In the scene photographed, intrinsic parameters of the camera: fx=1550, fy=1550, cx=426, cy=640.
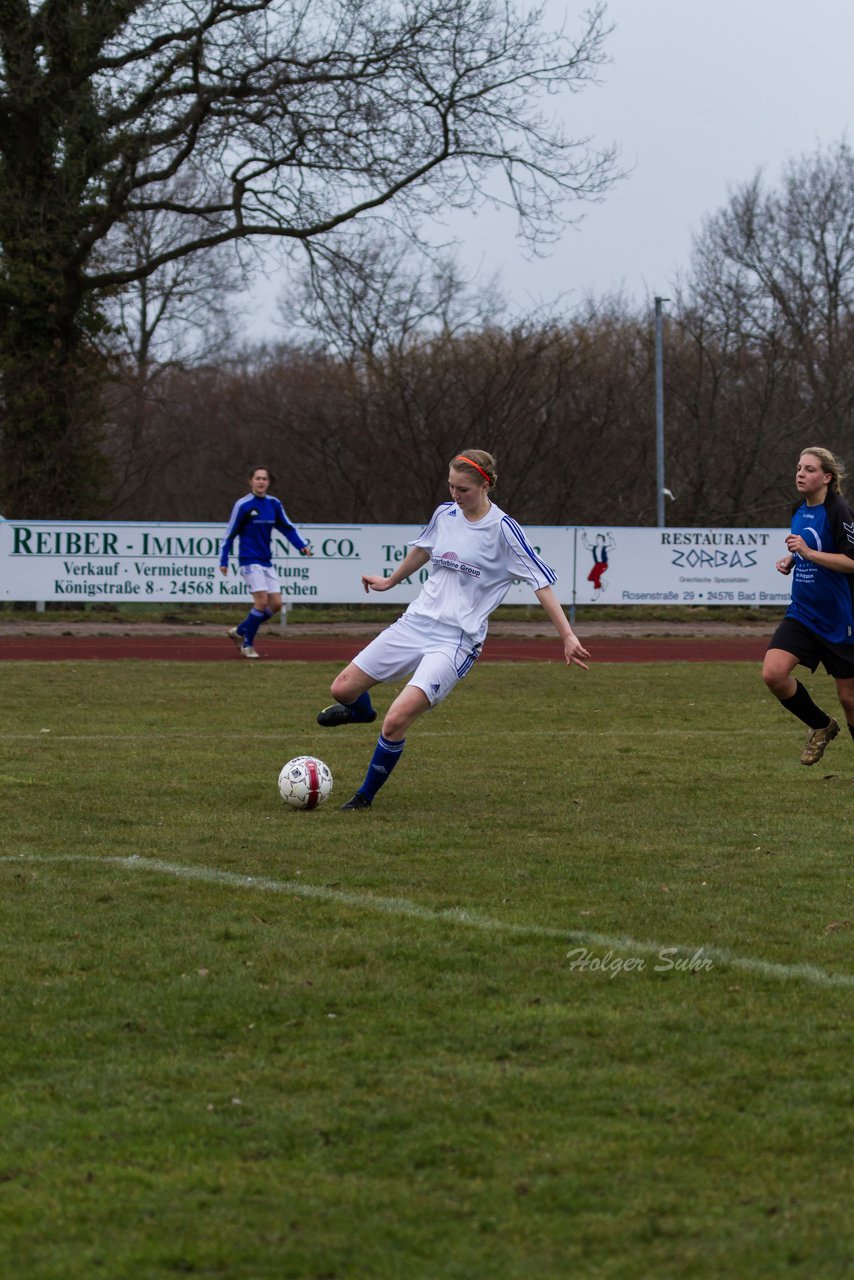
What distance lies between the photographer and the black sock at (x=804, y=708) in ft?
31.6

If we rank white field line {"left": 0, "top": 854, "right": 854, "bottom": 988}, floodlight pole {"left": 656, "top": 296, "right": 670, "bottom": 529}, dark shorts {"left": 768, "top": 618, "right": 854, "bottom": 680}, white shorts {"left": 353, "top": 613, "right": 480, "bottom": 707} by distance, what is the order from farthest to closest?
floodlight pole {"left": 656, "top": 296, "right": 670, "bottom": 529} < dark shorts {"left": 768, "top": 618, "right": 854, "bottom": 680} < white shorts {"left": 353, "top": 613, "right": 480, "bottom": 707} < white field line {"left": 0, "top": 854, "right": 854, "bottom": 988}

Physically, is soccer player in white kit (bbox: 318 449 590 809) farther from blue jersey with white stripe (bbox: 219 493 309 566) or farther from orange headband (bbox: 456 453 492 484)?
blue jersey with white stripe (bbox: 219 493 309 566)

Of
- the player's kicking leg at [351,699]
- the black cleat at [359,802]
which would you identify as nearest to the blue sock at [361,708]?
the player's kicking leg at [351,699]

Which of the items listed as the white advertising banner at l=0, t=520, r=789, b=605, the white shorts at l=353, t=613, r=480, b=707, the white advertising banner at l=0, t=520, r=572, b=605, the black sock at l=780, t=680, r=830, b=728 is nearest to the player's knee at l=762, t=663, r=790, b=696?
the black sock at l=780, t=680, r=830, b=728

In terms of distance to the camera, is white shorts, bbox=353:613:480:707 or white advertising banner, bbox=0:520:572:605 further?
white advertising banner, bbox=0:520:572:605

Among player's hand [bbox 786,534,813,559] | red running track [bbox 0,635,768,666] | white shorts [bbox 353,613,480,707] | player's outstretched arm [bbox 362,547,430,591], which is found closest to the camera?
white shorts [bbox 353,613,480,707]

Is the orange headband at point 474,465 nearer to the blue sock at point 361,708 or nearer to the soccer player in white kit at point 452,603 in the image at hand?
the soccer player in white kit at point 452,603

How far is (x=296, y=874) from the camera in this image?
21.7ft

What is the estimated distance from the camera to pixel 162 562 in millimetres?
24031

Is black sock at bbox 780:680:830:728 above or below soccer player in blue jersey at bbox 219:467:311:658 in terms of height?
below

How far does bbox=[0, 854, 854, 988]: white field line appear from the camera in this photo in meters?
5.09

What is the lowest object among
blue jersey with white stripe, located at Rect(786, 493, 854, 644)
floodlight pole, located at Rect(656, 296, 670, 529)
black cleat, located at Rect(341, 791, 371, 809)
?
black cleat, located at Rect(341, 791, 371, 809)

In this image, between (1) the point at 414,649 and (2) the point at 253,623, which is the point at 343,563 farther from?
(1) the point at 414,649

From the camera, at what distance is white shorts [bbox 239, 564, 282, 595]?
1914 centimetres
